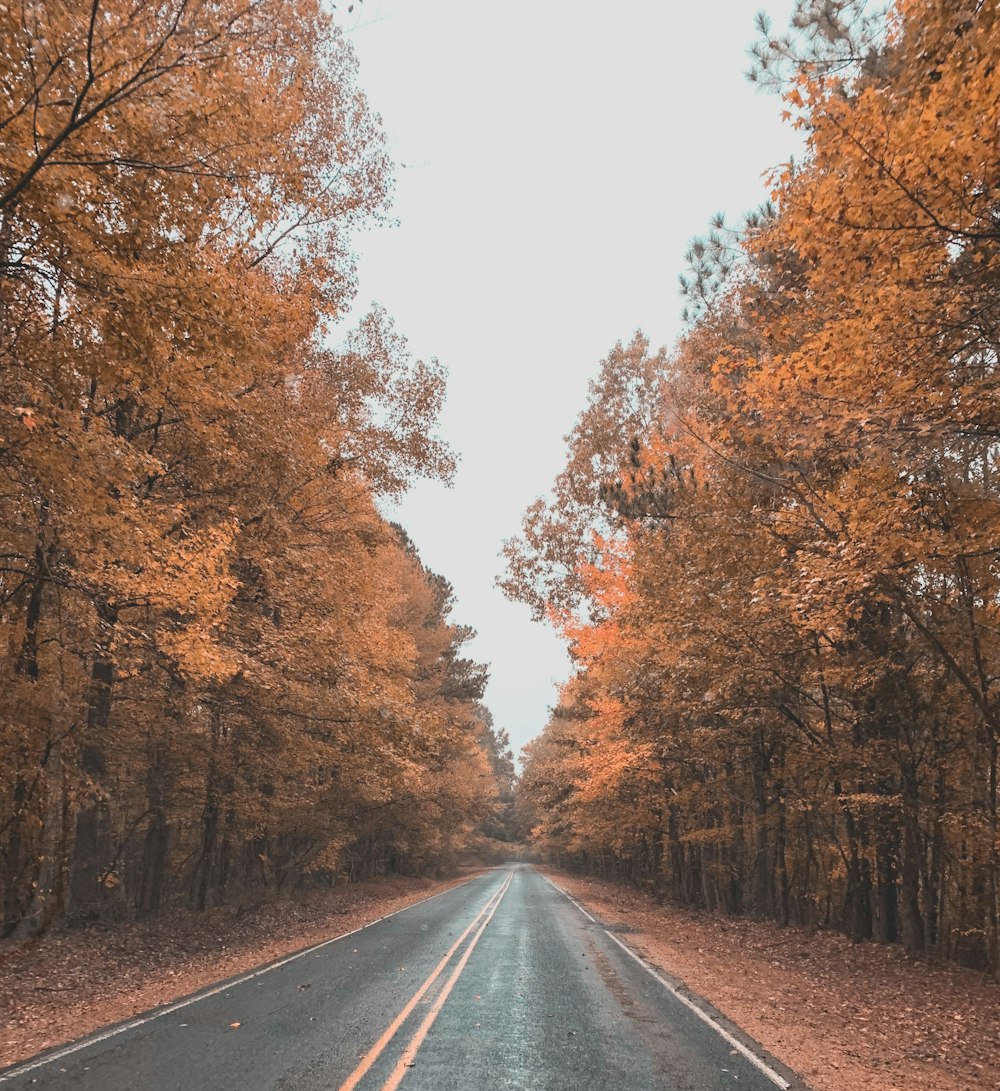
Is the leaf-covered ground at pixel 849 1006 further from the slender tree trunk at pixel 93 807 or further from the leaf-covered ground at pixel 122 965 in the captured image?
the slender tree trunk at pixel 93 807

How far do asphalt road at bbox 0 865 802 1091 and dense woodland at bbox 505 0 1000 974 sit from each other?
15.9 ft

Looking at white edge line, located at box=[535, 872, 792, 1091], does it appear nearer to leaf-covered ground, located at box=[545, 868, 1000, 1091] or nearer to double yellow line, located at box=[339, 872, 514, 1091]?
leaf-covered ground, located at box=[545, 868, 1000, 1091]

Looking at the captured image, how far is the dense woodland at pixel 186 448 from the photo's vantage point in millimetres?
5074

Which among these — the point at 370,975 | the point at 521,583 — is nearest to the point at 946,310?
the point at 370,975

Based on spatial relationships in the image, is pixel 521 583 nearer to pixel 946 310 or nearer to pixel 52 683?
pixel 52 683

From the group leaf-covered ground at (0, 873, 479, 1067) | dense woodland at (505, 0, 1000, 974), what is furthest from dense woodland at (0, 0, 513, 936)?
dense woodland at (505, 0, 1000, 974)

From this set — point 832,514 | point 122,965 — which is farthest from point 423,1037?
point 832,514

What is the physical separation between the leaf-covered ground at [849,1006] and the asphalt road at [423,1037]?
73cm

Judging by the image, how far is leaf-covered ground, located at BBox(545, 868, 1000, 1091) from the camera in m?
6.71

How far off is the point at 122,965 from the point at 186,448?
890cm

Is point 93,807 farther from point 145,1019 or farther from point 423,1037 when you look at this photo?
point 423,1037

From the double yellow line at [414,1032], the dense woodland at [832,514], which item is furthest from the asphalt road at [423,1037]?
the dense woodland at [832,514]

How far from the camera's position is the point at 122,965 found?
10953 millimetres

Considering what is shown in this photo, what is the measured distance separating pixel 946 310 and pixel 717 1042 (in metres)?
7.77
